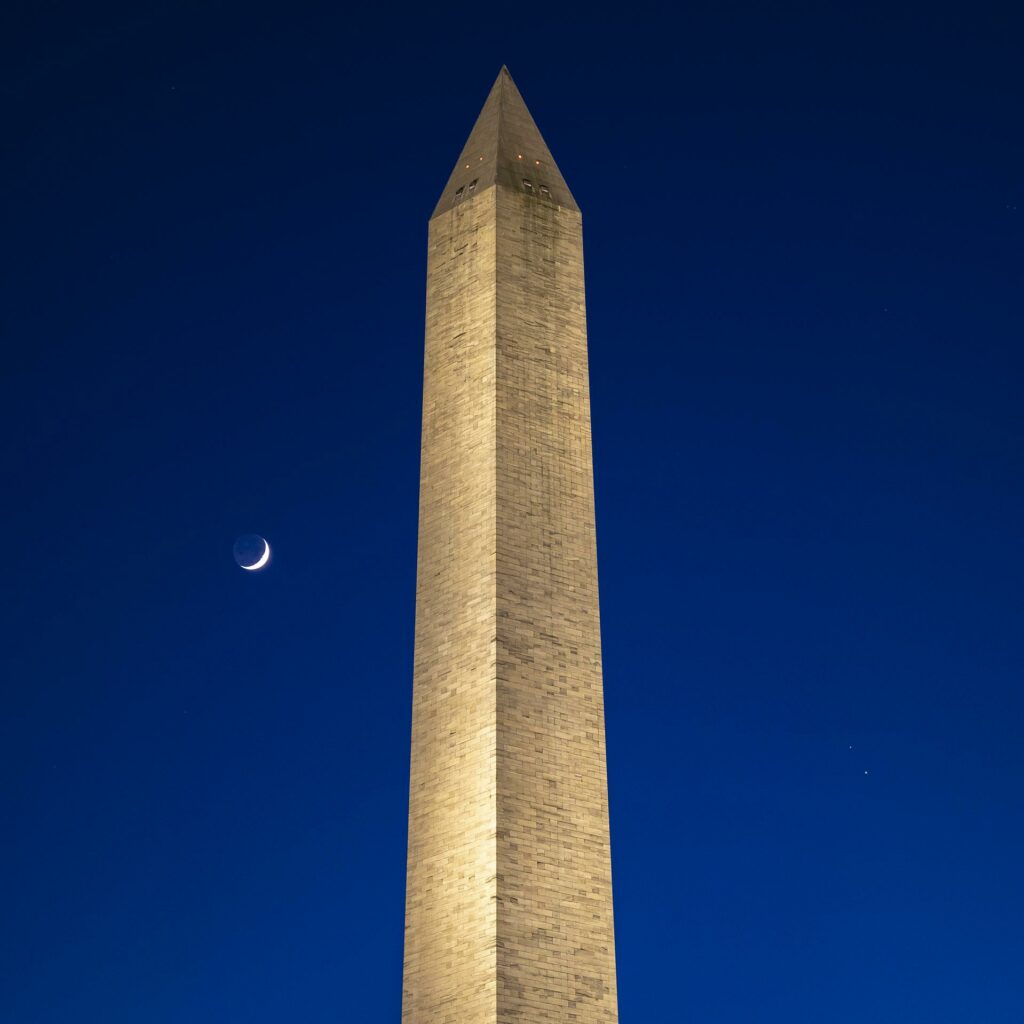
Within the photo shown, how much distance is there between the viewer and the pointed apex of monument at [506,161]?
82.2 feet

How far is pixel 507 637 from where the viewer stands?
21.2 metres

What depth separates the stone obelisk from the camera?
20031mm

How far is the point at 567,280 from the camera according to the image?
2469 centimetres

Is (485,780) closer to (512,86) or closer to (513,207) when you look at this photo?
(513,207)

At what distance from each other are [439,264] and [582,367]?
2.76 meters

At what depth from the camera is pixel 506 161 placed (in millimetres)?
25172

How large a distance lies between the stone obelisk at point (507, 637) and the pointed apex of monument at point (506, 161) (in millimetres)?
53

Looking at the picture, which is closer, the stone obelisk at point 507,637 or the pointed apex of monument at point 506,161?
the stone obelisk at point 507,637

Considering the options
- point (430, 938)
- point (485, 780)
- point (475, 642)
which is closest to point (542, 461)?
point (475, 642)

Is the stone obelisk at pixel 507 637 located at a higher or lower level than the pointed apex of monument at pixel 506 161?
lower

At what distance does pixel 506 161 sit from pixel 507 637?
762cm

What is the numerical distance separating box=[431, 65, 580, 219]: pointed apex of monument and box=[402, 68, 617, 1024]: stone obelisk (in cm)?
5

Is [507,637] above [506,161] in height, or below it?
below

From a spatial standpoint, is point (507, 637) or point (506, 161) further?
point (506, 161)
